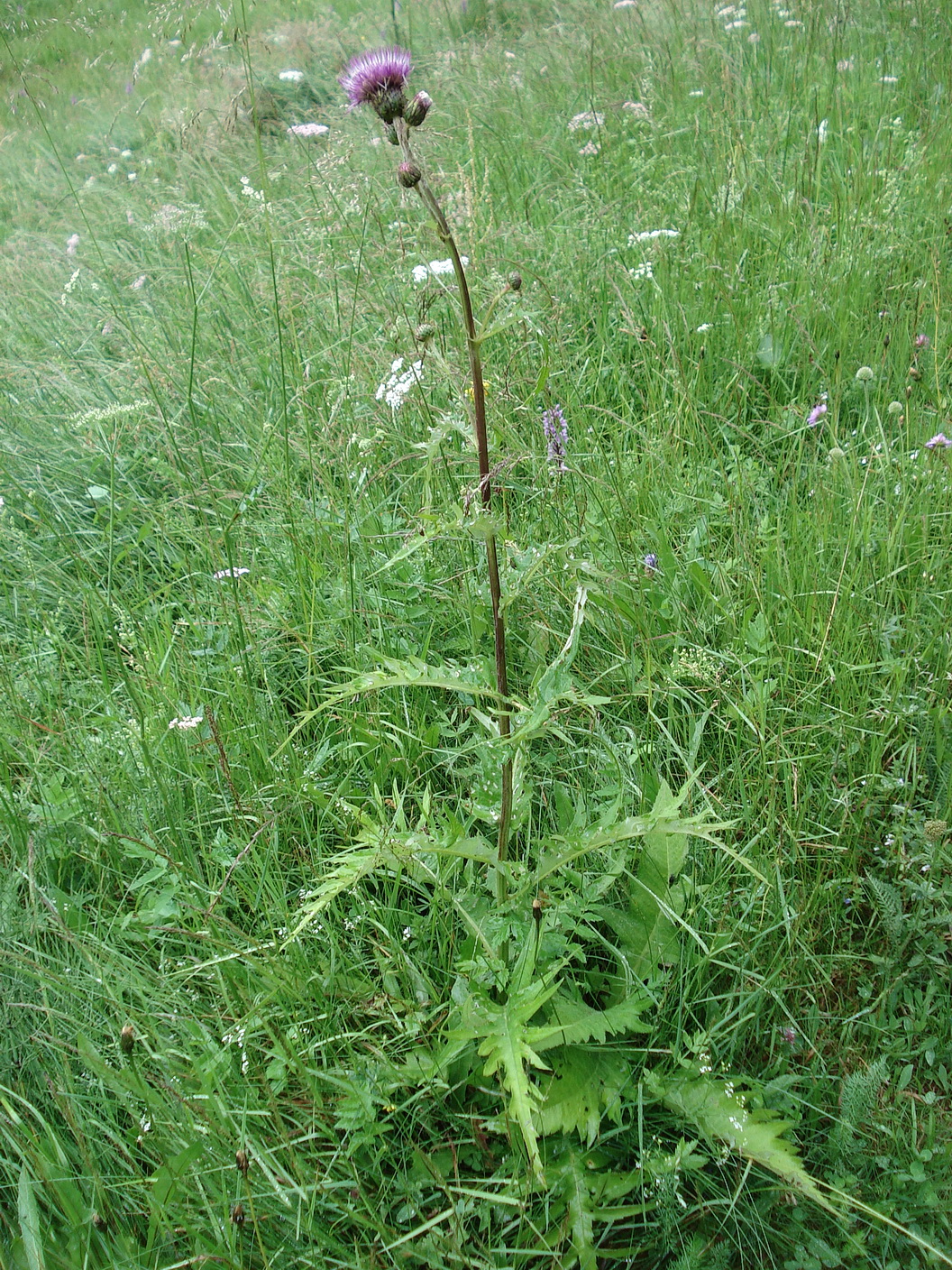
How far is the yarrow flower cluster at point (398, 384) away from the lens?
2160mm

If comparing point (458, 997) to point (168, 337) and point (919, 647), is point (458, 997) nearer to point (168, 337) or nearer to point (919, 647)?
point (919, 647)

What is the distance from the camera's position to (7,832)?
5.84ft

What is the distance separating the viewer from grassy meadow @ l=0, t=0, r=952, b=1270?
47.9 inches

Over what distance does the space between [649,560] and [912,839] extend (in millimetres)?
803

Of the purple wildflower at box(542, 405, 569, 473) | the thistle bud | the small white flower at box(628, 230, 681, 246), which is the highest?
the thistle bud

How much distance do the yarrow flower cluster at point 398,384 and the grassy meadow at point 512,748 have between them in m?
0.02

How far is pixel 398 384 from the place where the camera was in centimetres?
227

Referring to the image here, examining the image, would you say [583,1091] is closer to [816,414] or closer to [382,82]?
[382,82]

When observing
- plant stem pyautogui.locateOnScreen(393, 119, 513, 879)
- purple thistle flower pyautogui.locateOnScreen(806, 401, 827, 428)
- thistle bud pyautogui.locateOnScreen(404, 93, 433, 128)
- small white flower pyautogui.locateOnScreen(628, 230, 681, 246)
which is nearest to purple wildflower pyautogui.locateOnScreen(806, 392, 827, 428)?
purple thistle flower pyautogui.locateOnScreen(806, 401, 827, 428)

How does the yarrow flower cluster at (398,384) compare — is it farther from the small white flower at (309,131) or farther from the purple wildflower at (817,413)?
the small white flower at (309,131)

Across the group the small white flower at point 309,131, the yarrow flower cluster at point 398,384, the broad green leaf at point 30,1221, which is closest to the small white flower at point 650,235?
the yarrow flower cluster at point 398,384

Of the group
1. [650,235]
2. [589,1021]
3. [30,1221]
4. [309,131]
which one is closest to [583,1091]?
[589,1021]

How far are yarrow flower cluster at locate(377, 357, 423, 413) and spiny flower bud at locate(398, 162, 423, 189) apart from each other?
868mm

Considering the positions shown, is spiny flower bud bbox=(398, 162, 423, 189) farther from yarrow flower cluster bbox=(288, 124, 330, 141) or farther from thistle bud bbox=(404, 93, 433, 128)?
yarrow flower cluster bbox=(288, 124, 330, 141)
